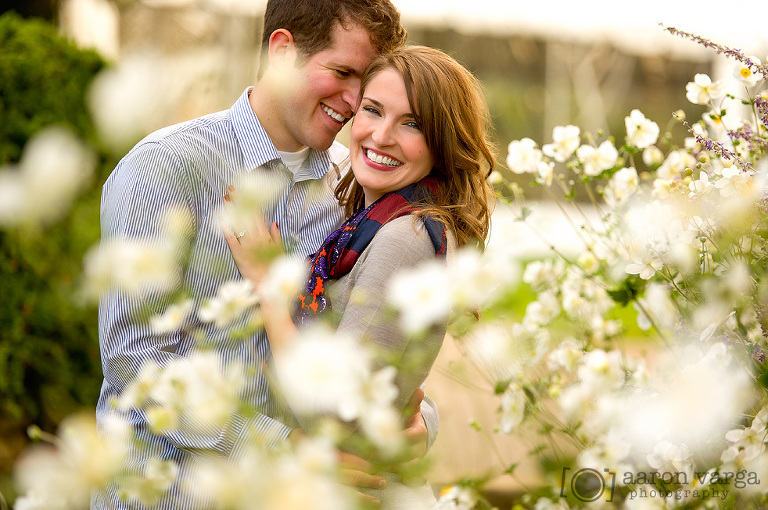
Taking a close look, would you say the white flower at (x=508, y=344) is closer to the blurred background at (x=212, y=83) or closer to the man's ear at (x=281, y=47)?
the blurred background at (x=212, y=83)

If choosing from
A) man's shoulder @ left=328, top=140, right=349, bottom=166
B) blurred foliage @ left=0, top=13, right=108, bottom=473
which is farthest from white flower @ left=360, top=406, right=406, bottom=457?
blurred foliage @ left=0, top=13, right=108, bottom=473

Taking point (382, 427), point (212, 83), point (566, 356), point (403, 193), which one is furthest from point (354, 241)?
point (212, 83)

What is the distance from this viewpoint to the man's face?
1.91 meters

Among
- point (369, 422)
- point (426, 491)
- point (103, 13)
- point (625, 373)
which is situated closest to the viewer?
point (369, 422)

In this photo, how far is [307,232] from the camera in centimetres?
188

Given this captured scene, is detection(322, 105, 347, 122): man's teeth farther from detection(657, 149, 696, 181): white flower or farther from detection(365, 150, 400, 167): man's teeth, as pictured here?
detection(657, 149, 696, 181): white flower

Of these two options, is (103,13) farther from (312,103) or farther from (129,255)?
(129,255)

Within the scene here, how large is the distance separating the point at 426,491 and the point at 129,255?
103 cm

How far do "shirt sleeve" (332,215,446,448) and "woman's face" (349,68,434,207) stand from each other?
0.59 feet

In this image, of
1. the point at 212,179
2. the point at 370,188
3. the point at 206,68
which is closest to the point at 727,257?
the point at 370,188

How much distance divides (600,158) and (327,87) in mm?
698

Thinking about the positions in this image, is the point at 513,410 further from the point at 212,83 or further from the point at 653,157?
the point at 212,83

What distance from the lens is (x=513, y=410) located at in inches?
65.8

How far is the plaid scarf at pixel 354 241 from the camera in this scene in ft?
5.16
